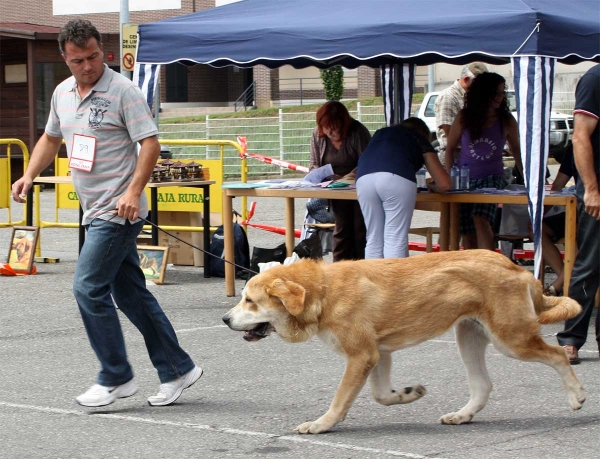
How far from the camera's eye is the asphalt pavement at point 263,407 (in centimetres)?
494

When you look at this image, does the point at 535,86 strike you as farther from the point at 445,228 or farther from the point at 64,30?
the point at 64,30

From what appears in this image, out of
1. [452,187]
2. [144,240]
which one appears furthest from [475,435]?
[144,240]

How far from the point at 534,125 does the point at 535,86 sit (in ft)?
0.96

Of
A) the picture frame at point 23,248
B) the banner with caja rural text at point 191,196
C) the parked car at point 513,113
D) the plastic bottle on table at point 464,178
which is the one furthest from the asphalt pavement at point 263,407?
the parked car at point 513,113

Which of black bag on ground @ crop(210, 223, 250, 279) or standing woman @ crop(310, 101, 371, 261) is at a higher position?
standing woman @ crop(310, 101, 371, 261)

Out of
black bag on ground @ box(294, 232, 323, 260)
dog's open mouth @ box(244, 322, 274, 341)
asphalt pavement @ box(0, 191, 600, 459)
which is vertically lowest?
asphalt pavement @ box(0, 191, 600, 459)

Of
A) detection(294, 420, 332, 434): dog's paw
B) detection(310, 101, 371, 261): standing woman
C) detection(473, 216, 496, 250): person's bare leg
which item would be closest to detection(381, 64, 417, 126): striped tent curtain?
detection(310, 101, 371, 261): standing woman

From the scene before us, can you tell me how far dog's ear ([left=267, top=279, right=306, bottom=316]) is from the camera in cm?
499

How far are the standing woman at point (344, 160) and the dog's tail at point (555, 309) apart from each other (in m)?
4.74

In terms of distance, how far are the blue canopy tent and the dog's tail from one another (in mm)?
2496

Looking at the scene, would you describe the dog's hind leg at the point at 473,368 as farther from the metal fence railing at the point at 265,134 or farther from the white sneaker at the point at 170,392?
the metal fence railing at the point at 265,134

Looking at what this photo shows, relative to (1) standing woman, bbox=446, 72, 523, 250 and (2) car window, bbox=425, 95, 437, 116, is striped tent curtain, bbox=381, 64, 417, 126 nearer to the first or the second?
(1) standing woman, bbox=446, 72, 523, 250

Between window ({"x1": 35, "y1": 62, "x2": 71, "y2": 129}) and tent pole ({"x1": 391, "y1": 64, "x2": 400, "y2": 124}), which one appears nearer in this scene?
tent pole ({"x1": 391, "y1": 64, "x2": 400, "y2": 124})

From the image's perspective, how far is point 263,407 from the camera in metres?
5.75
